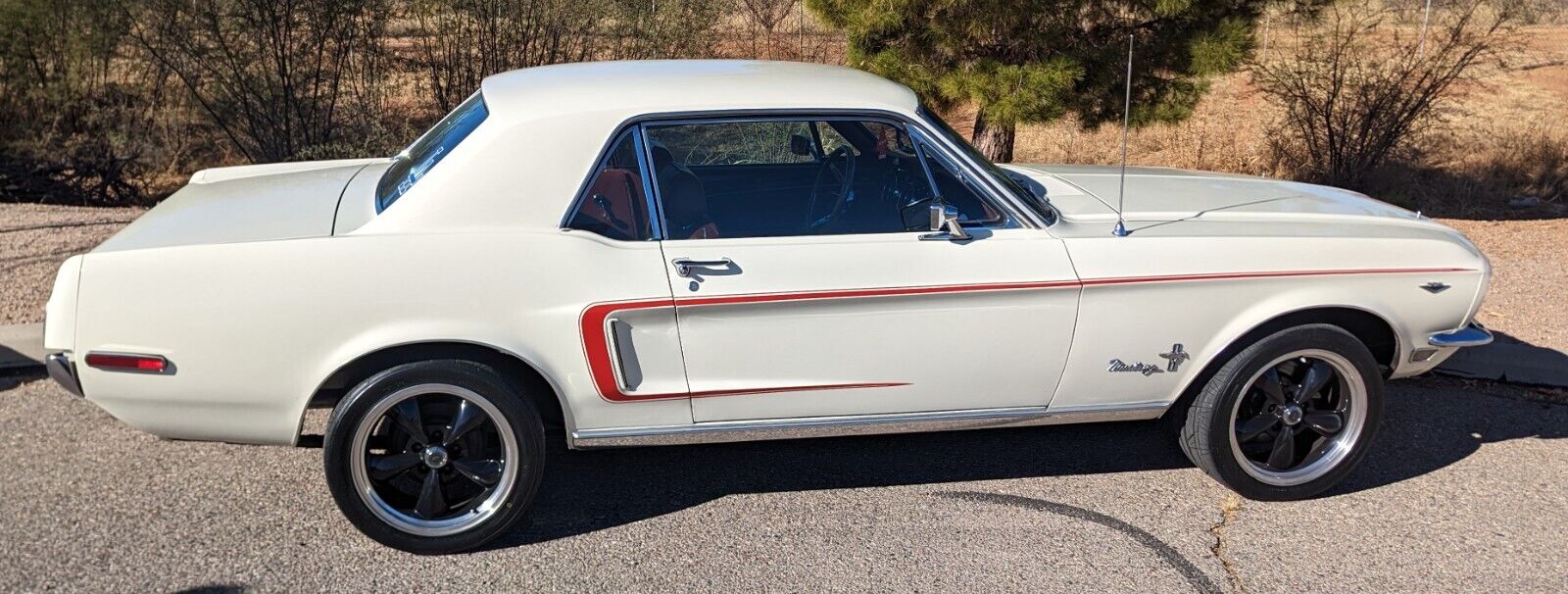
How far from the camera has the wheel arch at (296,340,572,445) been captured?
3809 millimetres

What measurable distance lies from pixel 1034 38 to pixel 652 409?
17.7ft

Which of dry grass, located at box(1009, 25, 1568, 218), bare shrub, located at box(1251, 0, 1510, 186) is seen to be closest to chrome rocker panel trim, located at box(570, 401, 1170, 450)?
dry grass, located at box(1009, 25, 1568, 218)

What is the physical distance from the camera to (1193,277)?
162 inches

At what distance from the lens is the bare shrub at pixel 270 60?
1038 cm

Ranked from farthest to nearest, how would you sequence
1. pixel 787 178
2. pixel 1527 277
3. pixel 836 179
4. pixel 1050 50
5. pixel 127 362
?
pixel 1050 50, pixel 1527 277, pixel 787 178, pixel 836 179, pixel 127 362

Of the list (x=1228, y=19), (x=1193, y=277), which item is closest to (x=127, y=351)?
(x=1193, y=277)

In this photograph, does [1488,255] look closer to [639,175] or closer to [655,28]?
[639,175]

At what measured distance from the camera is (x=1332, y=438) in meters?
4.44

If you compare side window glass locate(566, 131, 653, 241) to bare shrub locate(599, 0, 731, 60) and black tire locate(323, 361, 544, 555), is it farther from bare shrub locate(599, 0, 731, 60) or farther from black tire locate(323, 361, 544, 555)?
bare shrub locate(599, 0, 731, 60)

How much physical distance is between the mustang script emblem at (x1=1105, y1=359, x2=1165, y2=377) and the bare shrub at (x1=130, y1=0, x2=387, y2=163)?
824cm

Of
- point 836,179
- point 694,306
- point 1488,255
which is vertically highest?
point 836,179

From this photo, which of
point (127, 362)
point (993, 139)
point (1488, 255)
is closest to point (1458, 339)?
point (1488, 255)

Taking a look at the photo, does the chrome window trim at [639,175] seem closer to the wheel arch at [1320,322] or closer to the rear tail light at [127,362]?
the rear tail light at [127,362]

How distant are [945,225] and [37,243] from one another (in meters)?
5.89
